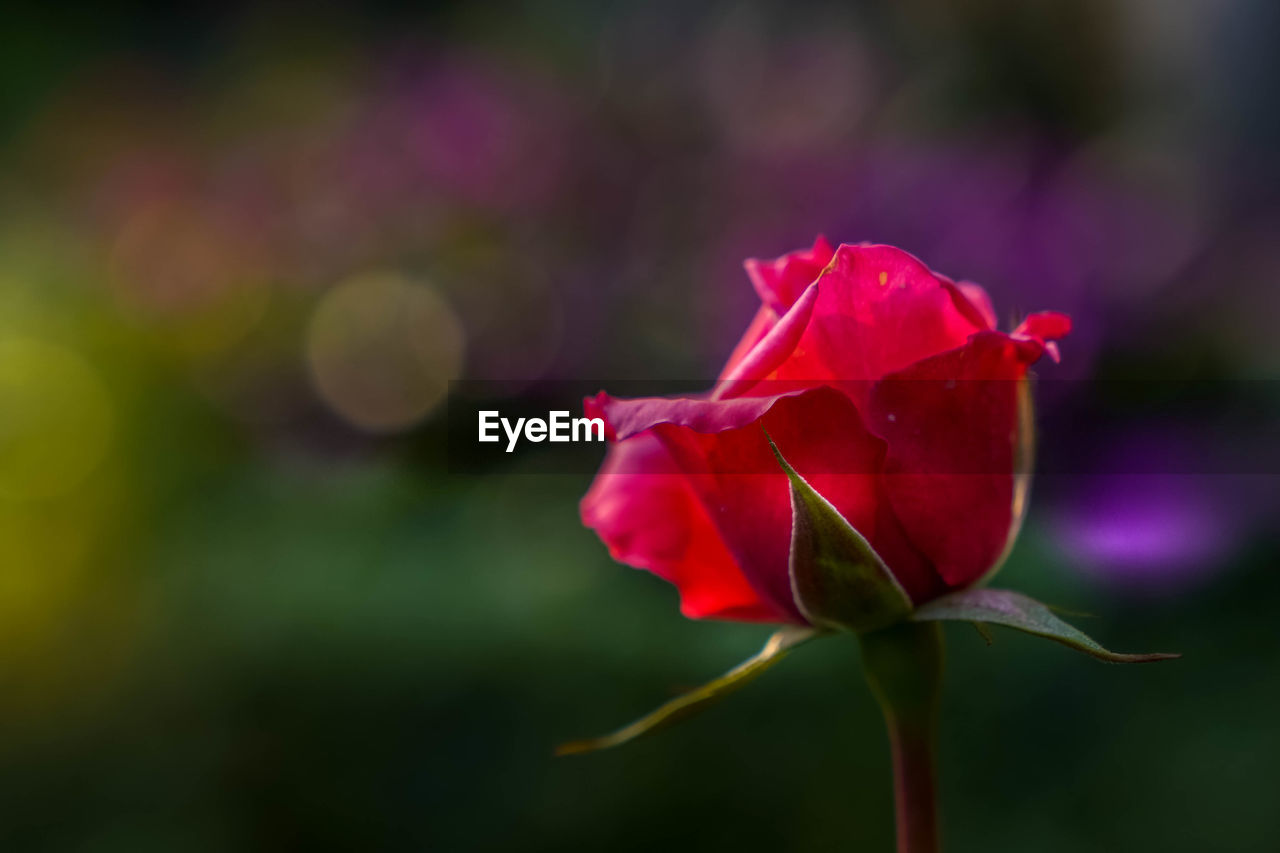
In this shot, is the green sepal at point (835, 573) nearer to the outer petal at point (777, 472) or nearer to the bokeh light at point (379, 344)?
the outer petal at point (777, 472)

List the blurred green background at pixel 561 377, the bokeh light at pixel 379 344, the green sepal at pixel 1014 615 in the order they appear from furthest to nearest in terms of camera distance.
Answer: the bokeh light at pixel 379 344, the blurred green background at pixel 561 377, the green sepal at pixel 1014 615

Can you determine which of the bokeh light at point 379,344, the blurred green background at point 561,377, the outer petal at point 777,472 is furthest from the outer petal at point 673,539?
the bokeh light at point 379,344

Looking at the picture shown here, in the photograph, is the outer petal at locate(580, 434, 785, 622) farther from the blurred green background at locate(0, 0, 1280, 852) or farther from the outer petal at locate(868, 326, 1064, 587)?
the blurred green background at locate(0, 0, 1280, 852)

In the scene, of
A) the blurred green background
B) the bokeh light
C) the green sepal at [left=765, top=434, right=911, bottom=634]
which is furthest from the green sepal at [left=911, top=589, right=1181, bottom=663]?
the bokeh light

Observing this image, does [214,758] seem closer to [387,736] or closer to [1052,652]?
[387,736]

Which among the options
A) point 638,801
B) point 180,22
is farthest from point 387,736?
point 180,22

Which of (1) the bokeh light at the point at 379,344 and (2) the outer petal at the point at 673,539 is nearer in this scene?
(2) the outer petal at the point at 673,539

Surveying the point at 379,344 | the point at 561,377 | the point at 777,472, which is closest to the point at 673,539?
the point at 777,472

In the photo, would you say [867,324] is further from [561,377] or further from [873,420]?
[561,377]
